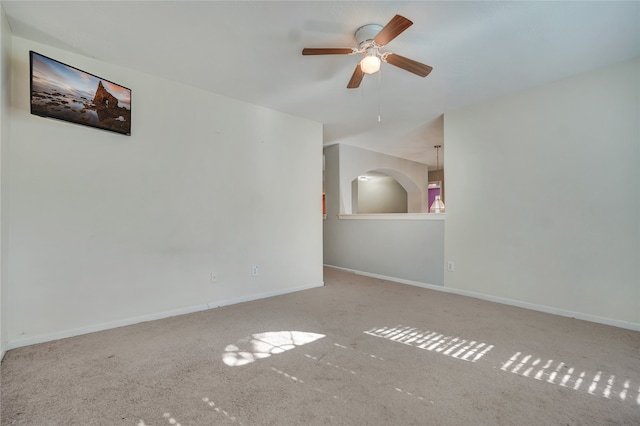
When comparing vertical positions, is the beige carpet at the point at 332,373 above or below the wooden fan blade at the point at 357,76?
below

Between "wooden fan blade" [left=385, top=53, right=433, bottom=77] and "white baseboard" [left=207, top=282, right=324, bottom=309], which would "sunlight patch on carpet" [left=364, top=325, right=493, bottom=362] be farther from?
"wooden fan blade" [left=385, top=53, right=433, bottom=77]

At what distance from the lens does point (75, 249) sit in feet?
7.72

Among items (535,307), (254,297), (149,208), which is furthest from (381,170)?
(149,208)

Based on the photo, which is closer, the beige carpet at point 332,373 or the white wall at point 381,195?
the beige carpet at point 332,373

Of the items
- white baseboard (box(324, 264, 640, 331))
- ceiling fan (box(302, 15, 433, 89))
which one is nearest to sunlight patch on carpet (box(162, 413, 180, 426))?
ceiling fan (box(302, 15, 433, 89))

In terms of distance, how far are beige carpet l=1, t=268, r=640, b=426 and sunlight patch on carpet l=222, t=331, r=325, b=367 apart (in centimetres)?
1

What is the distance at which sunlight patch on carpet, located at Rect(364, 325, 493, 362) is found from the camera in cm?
208

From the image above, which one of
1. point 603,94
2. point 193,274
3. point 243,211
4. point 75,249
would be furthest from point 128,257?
point 603,94

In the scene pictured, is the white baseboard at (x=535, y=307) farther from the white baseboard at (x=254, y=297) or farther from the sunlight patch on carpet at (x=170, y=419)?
the sunlight patch on carpet at (x=170, y=419)

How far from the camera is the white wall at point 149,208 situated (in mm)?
2191

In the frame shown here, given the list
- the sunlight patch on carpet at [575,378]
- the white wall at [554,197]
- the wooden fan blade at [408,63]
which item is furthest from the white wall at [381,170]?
the sunlight patch on carpet at [575,378]

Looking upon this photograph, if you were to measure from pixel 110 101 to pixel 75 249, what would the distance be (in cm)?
128

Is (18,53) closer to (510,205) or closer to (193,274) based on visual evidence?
(193,274)

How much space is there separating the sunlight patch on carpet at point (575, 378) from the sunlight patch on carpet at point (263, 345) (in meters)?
1.41
